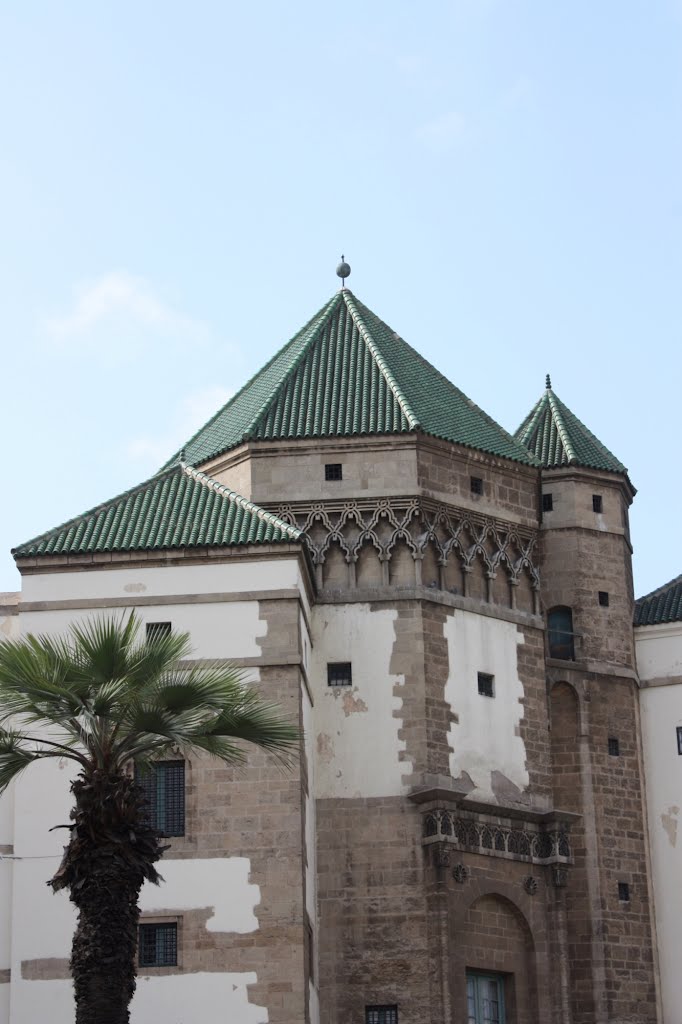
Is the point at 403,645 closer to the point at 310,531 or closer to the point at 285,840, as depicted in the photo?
the point at 310,531

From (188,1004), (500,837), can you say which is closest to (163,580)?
(188,1004)

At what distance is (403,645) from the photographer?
1436 inches

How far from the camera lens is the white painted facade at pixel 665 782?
3834cm

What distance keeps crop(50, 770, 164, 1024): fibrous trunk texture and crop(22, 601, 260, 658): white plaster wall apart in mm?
9329

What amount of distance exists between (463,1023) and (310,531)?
32.3 feet

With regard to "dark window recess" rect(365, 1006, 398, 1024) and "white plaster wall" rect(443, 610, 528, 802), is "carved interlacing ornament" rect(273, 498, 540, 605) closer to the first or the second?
"white plaster wall" rect(443, 610, 528, 802)

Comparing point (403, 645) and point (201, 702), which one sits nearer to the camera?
point (201, 702)

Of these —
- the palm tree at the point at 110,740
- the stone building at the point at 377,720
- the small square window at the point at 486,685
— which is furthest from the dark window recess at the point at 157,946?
the small square window at the point at 486,685

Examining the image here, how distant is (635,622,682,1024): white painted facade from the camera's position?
126ft

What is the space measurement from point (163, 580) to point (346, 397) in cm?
718

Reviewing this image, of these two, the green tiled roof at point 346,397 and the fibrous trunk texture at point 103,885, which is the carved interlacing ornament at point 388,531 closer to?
the green tiled roof at point 346,397

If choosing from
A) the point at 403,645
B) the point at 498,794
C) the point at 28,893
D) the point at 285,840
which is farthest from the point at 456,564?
the point at 28,893

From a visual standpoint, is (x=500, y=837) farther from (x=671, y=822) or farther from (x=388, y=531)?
(x=388, y=531)

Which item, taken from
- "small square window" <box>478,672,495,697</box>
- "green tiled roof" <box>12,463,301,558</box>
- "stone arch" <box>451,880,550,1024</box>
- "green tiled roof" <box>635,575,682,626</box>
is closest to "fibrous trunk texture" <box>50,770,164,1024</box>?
"green tiled roof" <box>12,463,301,558</box>
